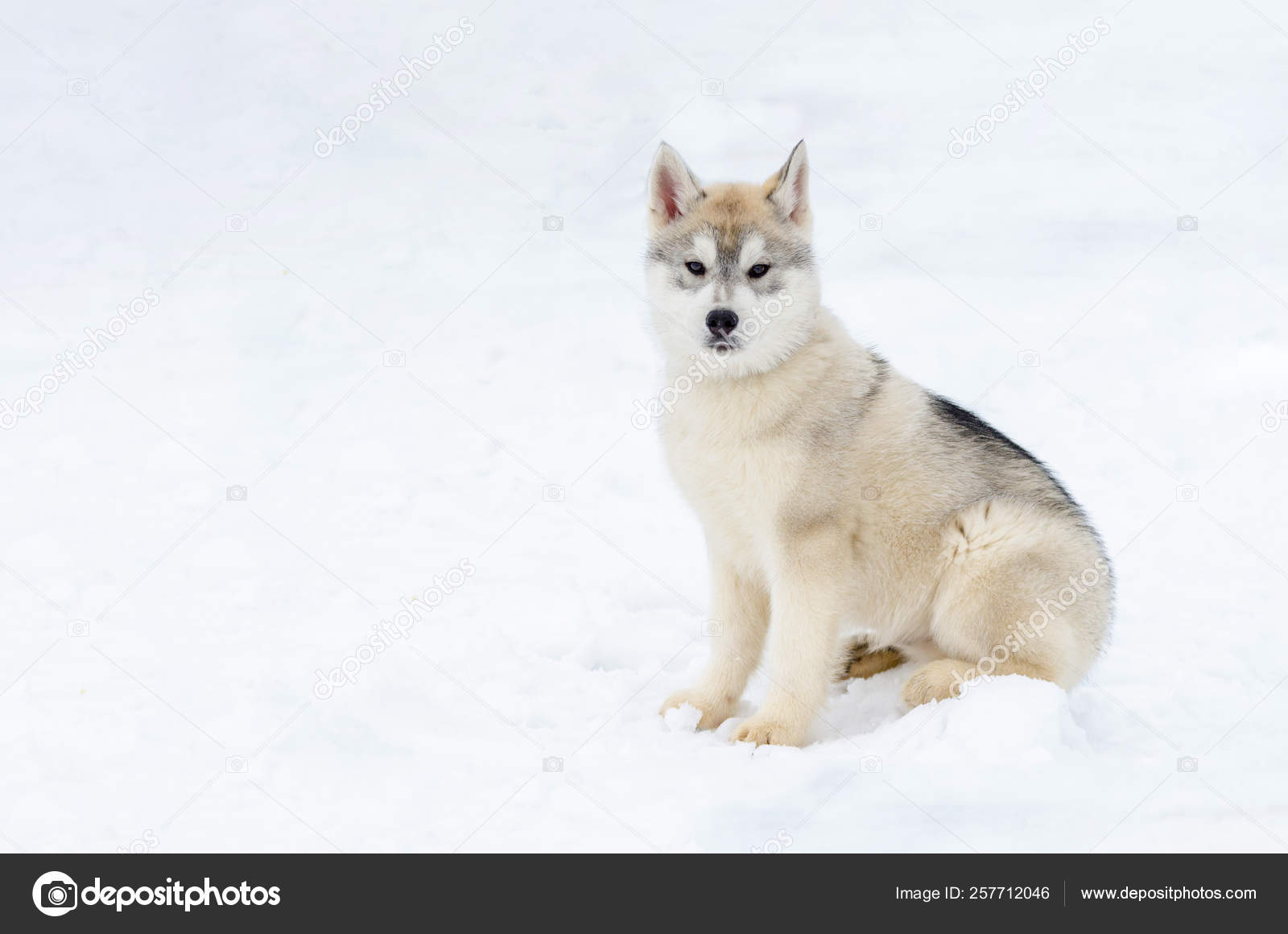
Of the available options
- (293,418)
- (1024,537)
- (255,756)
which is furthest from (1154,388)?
(255,756)

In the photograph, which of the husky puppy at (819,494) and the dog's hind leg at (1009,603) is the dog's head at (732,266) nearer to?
the husky puppy at (819,494)

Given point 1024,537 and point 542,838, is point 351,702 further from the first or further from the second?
point 1024,537

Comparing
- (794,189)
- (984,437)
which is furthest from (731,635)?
(794,189)

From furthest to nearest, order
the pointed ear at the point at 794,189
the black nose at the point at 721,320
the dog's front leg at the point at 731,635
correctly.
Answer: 1. the dog's front leg at the point at 731,635
2. the pointed ear at the point at 794,189
3. the black nose at the point at 721,320

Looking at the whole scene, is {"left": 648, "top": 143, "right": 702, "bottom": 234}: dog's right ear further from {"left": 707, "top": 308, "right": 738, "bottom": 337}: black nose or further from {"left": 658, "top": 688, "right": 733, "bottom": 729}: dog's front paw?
{"left": 658, "top": 688, "right": 733, "bottom": 729}: dog's front paw

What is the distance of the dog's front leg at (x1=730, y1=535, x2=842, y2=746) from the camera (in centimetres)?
529

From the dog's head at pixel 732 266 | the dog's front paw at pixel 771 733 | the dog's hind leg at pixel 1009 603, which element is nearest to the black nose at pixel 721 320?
the dog's head at pixel 732 266

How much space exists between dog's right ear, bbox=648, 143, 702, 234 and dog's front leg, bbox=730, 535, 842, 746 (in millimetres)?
1697

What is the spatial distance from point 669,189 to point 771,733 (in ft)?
8.42

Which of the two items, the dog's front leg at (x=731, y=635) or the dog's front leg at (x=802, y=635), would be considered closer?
the dog's front leg at (x=802, y=635)

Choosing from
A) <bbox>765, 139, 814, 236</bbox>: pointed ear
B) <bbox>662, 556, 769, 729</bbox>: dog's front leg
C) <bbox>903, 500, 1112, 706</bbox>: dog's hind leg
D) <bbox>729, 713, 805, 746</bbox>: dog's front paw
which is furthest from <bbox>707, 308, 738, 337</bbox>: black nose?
<bbox>729, 713, 805, 746</bbox>: dog's front paw

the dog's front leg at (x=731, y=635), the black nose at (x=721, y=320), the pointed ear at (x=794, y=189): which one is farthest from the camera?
the dog's front leg at (x=731, y=635)

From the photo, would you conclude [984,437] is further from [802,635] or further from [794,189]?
[794,189]

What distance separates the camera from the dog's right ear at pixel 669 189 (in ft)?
18.8
